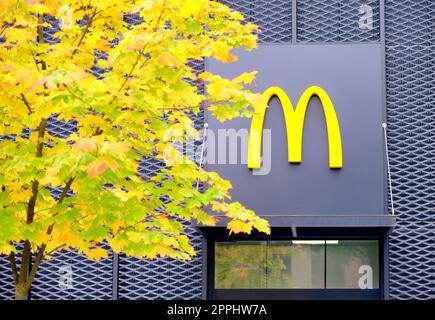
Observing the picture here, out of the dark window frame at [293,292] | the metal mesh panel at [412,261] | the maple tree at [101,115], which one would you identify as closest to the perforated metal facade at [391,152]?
the metal mesh panel at [412,261]

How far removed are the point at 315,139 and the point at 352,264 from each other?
2.28m

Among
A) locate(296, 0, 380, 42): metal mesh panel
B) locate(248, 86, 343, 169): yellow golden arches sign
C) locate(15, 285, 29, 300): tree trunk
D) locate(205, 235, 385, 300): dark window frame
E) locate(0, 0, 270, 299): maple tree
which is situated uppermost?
locate(296, 0, 380, 42): metal mesh panel

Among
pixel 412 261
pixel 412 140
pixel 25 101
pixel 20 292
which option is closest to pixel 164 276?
pixel 412 261

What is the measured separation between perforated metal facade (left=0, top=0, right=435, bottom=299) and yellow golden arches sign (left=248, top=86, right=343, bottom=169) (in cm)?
122

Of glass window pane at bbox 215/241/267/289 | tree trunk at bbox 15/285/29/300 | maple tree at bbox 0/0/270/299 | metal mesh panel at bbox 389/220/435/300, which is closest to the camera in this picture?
maple tree at bbox 0/0/270/299

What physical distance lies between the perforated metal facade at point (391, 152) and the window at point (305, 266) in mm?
451

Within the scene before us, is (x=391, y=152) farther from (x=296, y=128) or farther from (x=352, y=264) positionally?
(x=352, y=264)

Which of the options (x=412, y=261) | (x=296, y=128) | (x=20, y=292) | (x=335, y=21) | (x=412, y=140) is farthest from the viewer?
(x=335, y=21)

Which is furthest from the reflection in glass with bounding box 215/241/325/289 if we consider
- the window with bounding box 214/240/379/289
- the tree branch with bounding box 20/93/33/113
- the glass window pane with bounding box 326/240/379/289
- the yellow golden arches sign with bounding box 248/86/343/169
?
the tree branch with bounding box 20/93/33/113

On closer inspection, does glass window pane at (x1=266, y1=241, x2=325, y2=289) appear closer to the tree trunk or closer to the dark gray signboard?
the dark gray signboard

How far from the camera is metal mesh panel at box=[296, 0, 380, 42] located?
1327cm

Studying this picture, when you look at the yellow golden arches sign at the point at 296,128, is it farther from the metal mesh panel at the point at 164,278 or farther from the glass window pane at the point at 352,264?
the metal mesh panel at the point at 164,278

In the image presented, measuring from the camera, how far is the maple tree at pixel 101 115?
24.1 ft

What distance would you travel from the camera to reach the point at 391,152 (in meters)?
12.8
